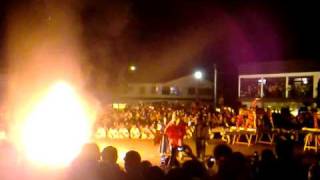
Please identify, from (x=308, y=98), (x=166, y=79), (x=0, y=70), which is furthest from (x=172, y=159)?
(x=166, y=79)

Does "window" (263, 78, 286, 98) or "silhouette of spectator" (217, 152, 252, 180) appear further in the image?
"window" (263, 78, 286, 98)

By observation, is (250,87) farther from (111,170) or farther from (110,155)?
(111,170)

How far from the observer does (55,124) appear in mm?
19312

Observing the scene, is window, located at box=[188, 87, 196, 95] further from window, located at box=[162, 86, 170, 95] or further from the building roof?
the building roof

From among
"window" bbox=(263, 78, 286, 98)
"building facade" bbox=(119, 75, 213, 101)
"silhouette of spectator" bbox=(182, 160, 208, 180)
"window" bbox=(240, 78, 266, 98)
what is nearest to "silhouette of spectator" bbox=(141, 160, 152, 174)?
"silhouette of spectator" bbox=(182, 160, 208, 180)

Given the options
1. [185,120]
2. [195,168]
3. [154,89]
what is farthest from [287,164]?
[154,89]

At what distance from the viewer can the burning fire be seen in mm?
18281

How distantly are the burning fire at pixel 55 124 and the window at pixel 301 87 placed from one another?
51.7 ft

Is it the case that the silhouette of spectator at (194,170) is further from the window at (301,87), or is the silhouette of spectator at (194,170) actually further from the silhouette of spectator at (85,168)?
the window at (301,87)

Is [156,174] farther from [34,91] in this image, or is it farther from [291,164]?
[34,91]

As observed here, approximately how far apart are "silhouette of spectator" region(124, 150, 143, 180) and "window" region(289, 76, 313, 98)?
Answer: 26.9 metres

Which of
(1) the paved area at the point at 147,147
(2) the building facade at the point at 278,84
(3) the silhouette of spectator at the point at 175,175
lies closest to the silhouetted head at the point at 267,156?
(3) the silhouette of spectator at the point at 175,175

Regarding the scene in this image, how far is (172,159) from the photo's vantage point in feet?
48.7

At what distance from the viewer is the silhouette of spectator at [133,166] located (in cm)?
618
